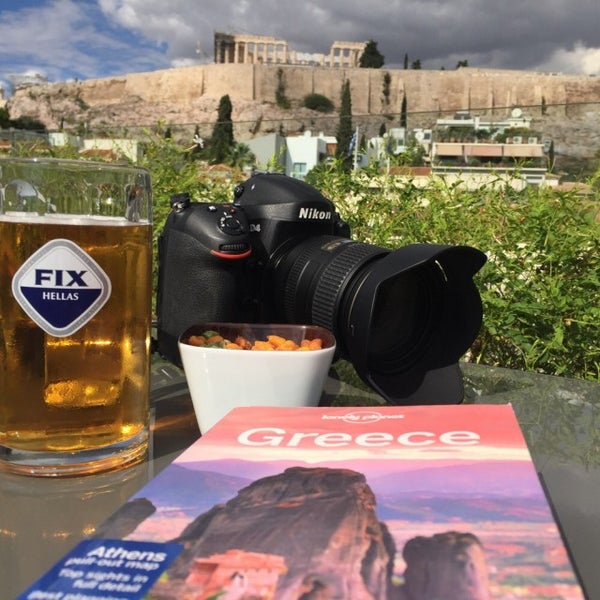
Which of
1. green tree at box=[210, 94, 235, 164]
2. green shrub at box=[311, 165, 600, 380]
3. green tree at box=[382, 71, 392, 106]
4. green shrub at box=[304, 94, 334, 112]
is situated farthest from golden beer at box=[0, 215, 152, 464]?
green tree at box=[382, 71, 392, 106]

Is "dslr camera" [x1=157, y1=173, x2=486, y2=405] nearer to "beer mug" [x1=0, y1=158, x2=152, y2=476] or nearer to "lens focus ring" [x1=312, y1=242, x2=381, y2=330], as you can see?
"lens focus ring" [x1=312, y1=242, x2=381, y2=330]

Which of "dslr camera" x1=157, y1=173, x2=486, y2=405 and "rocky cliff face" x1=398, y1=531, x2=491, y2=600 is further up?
"dslr camera" x1=157, y1=173, x2=486, y2=405

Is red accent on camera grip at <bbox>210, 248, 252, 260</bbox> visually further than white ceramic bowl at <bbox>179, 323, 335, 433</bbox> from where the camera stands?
Yes

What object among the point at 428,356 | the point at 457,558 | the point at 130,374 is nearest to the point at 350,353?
the point at 428,356

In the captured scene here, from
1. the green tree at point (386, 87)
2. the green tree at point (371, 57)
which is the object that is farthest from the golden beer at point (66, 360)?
the green tree at point (371, 57)

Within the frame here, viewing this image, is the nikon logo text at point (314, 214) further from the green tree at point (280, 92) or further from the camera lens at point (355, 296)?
the green tree at point (280, 92)

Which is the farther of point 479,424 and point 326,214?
point 326,214

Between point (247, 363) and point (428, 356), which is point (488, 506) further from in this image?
point (428, 356)
